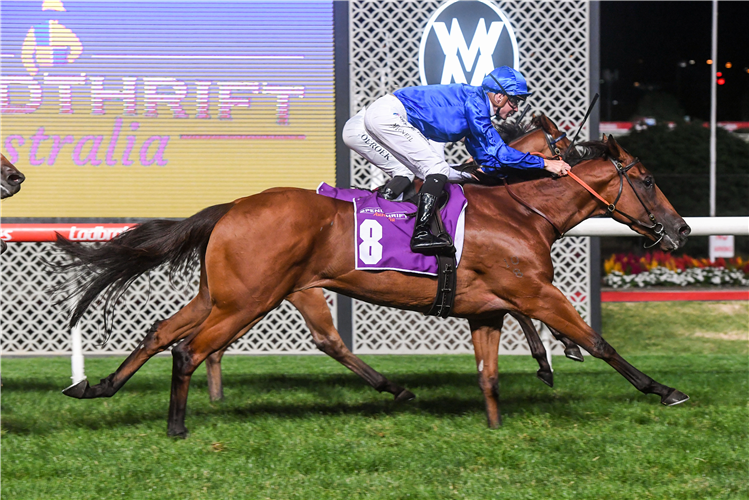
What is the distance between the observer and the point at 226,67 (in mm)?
7867

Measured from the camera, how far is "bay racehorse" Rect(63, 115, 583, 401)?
4.39 meters

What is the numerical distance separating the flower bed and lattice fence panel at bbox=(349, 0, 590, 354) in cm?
344

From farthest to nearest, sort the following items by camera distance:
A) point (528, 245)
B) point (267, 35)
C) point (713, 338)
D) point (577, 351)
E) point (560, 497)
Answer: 1. point (713, 338)
2. point (267, 35)
3. point (577, 351)
4. point (528, 245)
5. point (560, 497)

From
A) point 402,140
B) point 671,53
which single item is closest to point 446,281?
point 402,140

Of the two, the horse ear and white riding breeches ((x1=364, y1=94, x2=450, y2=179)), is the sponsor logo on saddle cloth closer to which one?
white riding breeches ((x1=364, y1=94, x2=450, y2=179))

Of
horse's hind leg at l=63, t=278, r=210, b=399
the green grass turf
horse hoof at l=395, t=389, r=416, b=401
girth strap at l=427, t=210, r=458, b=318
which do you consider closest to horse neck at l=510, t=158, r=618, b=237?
girth strap at l=427, t=210, r=458, b=318

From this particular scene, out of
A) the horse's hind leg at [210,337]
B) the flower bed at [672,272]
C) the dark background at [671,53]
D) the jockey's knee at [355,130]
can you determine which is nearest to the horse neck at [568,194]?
the jockey's knee at [355,130]

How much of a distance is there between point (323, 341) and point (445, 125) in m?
1.51

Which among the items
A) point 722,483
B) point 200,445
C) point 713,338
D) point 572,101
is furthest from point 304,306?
point 713,338

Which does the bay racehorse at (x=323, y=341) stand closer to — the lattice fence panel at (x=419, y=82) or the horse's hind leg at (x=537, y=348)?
the horse's hind leg at (x=537, y=348)

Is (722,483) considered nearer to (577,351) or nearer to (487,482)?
(487,482)

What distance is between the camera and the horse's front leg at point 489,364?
4465 mm

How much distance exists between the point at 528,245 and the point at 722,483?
1474mm

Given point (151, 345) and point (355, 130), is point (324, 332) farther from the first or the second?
point (355, 130)
